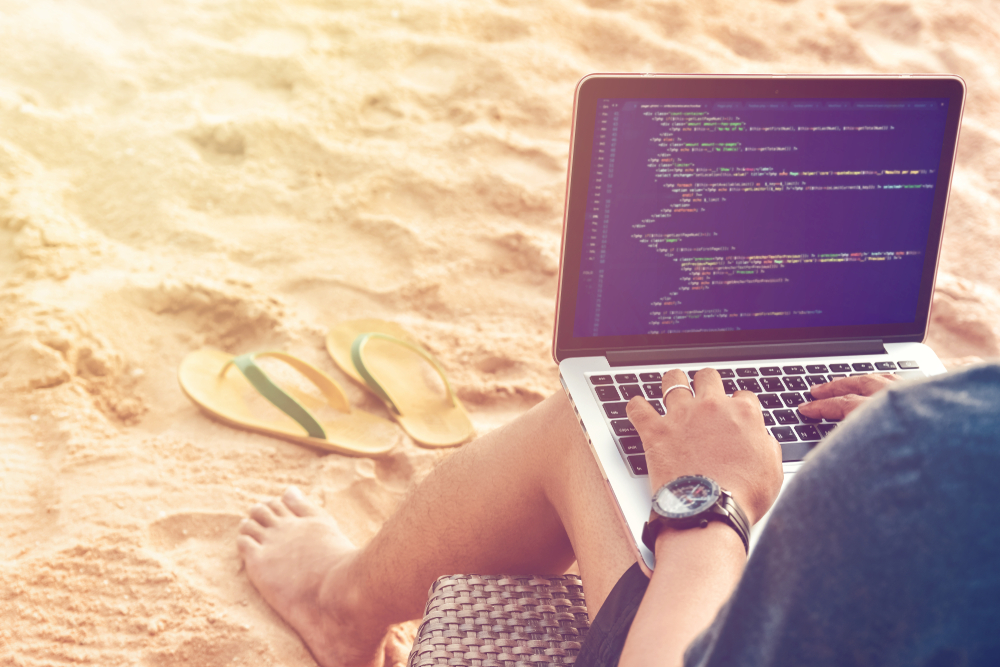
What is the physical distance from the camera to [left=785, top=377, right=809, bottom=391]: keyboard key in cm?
119

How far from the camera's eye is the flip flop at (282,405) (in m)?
1.69

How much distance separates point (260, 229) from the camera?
230cm

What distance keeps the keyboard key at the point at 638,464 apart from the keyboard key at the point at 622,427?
54mm

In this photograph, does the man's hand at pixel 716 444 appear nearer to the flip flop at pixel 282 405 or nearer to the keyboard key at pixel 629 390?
the keyboard key at pixel 629 390

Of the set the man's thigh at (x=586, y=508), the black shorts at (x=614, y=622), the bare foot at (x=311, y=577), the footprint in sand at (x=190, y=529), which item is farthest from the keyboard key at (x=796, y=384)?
the footprint in sand at (x=190, y=529)

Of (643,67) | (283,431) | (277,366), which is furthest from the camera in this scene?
(643,67)

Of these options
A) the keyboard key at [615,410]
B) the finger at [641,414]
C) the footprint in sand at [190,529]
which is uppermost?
the finger at [641,414]

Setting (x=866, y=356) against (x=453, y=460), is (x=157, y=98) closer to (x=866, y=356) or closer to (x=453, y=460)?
(x=453, y=460)

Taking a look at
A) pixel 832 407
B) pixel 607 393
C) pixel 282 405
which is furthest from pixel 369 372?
pixel 832 407

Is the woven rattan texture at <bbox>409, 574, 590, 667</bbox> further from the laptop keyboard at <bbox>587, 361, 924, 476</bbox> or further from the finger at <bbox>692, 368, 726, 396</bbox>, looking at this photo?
the finger at <bbox>692, 368, 726, 396</bbox>

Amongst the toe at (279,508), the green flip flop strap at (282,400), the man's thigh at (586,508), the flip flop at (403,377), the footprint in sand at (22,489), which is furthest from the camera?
the flip flop at (403,377)

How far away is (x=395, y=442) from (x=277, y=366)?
0.43 metres

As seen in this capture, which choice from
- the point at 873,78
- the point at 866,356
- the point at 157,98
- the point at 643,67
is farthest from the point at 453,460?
the point at 643,67

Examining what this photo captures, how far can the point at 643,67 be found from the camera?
10.00ft
